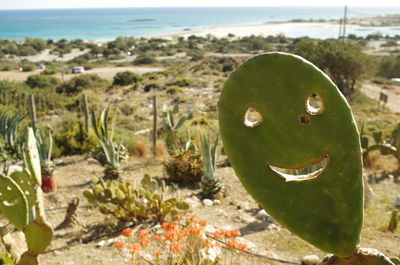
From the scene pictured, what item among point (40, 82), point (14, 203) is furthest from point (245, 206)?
point (40, 82)

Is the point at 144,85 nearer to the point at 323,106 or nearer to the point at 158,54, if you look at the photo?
the point at 323,106

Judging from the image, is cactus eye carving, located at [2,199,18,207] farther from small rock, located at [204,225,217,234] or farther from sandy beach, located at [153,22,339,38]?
sandy beach, located at [153,22,339,38]

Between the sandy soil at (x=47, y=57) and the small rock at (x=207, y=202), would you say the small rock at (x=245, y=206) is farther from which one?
the sandy soil at (x=47, y=57)

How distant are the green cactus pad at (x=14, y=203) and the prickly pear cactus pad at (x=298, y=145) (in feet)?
6.13

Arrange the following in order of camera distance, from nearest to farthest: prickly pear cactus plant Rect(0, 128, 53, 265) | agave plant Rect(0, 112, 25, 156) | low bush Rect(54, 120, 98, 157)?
1. prickly pear cactus plant Rect(0, 128, 53, 265)
2. agave plant Rect(0, 112, 25, 156)
3. low bush Rect(54, 120, 98, 157)

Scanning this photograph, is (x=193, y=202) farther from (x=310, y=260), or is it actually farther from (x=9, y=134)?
(x=9, y=134)

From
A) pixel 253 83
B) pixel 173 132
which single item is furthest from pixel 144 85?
pixel 253 83

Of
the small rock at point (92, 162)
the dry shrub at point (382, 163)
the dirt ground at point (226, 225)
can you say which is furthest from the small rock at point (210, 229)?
the dry shrub at point (382, 163)

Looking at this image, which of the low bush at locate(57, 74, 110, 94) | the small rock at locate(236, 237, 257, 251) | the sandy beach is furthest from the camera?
the sandy beach

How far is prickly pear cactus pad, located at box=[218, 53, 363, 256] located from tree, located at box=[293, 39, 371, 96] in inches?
744

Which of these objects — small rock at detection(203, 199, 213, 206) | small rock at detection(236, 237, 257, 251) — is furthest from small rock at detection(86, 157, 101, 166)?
small rock at detection(236, 237, 257, 251)

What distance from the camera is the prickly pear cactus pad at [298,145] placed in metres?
1.44

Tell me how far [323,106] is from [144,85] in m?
20.5

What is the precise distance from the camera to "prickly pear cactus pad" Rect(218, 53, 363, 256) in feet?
4.73
